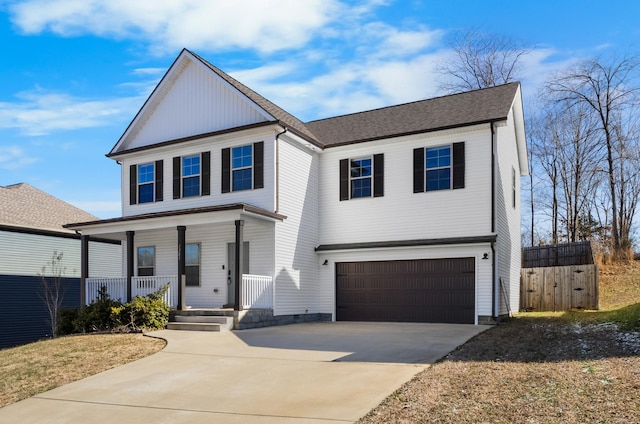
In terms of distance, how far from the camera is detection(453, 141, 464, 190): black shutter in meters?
16.9

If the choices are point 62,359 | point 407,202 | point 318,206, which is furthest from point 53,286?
point 407,202

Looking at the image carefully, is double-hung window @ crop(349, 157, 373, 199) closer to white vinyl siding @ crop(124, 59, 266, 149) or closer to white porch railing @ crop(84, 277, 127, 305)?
white vinyl siding @ crop(124, 59, 266, 149)

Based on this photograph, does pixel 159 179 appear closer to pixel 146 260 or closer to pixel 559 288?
pixel 146 260

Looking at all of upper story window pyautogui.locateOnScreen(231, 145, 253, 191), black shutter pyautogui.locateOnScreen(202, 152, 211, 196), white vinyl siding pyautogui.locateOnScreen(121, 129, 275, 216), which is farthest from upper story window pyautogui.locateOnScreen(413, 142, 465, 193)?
black shutter pyautogui.locateOnScreen(202, 152, 211, 196)

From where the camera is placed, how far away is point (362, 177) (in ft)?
61.4

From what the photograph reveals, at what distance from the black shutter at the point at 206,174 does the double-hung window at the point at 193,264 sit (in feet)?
5.85

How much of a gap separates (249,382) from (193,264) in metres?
10.0

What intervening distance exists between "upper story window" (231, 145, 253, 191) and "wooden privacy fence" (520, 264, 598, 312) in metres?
10.9

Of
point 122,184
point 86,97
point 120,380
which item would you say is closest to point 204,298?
point 122,184

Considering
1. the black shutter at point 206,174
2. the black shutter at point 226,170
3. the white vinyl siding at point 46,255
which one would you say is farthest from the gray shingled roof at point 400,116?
the white vinyl siding at point 46,255

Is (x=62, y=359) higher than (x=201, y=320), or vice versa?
(x=201, y=320)

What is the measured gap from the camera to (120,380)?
9.94 meters

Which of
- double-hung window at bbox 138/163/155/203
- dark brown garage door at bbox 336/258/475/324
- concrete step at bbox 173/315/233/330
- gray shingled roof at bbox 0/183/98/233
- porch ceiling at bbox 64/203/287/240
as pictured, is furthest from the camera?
gray shingled roof at bbox 0/183/98/233

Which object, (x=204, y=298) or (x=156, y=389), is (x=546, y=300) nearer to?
(x=204, y=298)
